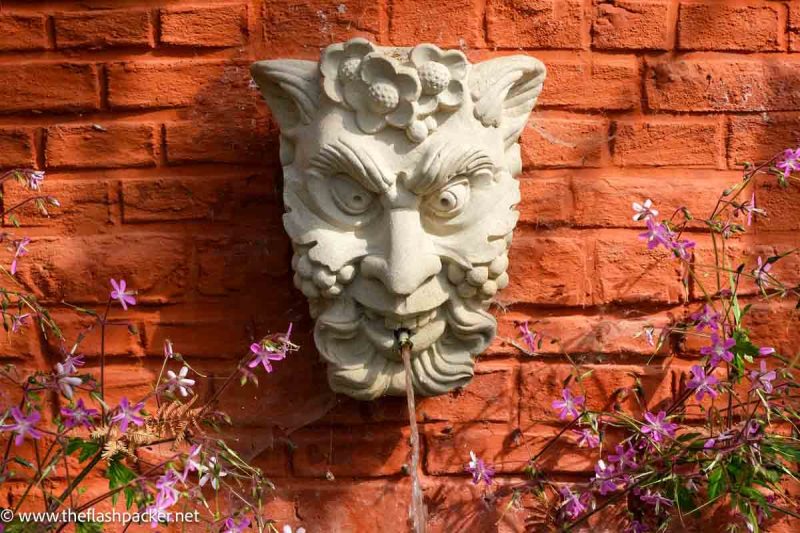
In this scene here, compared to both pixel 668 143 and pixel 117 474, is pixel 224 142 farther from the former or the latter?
pixel 668 143

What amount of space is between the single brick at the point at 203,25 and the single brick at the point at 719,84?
2.29 feet

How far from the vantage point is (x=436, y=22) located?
1492 mm

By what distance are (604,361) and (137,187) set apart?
2.76ft

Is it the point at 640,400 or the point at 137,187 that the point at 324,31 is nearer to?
the point at 137,187

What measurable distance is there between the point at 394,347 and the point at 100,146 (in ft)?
2.02

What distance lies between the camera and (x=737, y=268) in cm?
151

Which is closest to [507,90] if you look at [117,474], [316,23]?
[316,23]

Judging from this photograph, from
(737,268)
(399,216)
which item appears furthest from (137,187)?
(737,268)

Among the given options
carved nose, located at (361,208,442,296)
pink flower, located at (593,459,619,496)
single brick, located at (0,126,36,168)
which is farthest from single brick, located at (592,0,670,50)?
single brick, located at (0,126,36,168)

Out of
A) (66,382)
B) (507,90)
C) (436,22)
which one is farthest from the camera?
(436,22)

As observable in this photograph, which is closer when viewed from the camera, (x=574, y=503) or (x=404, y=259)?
(x=404, y=259)

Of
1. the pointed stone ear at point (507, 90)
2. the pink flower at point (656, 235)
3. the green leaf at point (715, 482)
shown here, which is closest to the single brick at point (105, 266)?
the pointed stone ear at point (507, 90)

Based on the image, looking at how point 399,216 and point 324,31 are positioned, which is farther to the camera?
point 324,31

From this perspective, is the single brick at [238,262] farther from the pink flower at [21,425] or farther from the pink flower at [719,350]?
the pink flower at [719,350]
